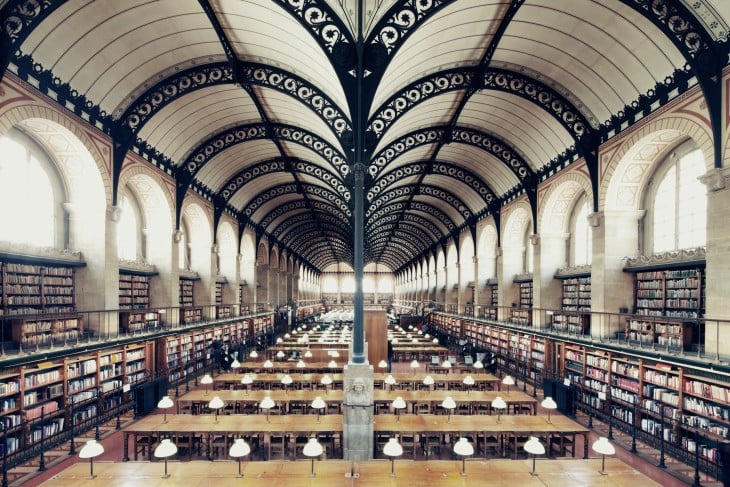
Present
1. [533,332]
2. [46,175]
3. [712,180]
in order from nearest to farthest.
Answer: [712,180]
[46,175]
[533,332]

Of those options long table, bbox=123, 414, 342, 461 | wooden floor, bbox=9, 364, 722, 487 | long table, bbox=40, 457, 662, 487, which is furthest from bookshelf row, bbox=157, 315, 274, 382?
long table, bbox=40, 457, 662, 487

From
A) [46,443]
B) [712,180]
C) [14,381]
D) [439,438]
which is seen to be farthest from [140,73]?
[712,180]

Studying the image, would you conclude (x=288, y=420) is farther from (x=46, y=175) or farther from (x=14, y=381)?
(x=46, y=175)

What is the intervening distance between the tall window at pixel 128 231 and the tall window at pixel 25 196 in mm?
4202

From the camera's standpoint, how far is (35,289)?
40.5ft

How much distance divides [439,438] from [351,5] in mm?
9732

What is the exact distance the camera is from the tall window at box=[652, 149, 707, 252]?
12023 millimetres

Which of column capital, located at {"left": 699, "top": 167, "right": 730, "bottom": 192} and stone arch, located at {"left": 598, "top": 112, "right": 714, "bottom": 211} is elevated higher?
stone arch, located at {"left": 598, "top": 112, "right": 714, "bottom": 211}

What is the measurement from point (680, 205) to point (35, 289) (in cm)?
1795

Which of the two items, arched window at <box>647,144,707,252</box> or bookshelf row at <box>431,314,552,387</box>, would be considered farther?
bookshelf row at <box>431,314,552,387</box>

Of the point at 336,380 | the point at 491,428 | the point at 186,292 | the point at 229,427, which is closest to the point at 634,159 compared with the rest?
the point at 491,428

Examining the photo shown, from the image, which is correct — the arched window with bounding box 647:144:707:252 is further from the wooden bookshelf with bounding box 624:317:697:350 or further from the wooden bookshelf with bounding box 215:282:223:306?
the wooden bookshelf with bounding box 215:282:223:306

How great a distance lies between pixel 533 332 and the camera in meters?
17.6

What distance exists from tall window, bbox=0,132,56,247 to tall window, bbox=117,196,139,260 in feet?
13.8
